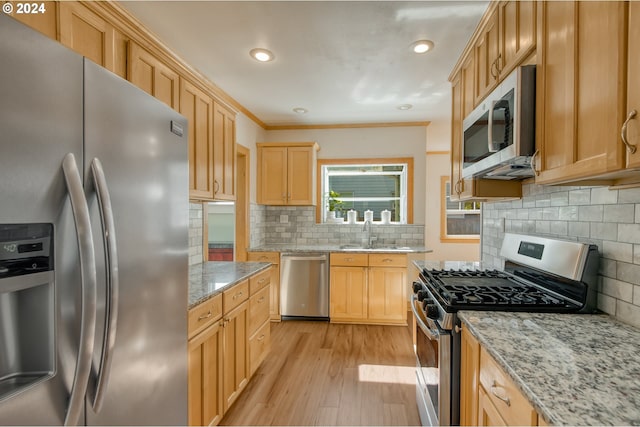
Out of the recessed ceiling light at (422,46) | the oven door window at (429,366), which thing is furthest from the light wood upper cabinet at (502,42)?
the oven door window at (429,366)

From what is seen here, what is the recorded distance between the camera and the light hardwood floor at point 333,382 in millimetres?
2029

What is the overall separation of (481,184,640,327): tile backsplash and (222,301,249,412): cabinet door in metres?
1.95

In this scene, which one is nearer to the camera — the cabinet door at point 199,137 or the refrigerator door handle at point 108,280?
the refrigerator door handle at point 108,280

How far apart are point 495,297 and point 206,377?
1.58 meters

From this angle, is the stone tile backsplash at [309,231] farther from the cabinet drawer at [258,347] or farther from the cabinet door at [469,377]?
the cabinet door at [469,377]

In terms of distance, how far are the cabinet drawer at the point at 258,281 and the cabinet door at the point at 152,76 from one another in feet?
4.41

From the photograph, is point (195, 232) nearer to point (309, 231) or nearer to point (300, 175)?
point (300, 175)

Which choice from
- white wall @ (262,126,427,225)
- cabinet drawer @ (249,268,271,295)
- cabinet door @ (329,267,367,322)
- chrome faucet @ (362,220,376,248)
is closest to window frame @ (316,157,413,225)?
white wall @ (262,126,427,225)

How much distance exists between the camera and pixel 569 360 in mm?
882

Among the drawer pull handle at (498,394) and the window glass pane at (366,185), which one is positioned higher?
the window glass pane at (366,185)

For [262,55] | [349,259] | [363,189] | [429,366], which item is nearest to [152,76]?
[262,55]

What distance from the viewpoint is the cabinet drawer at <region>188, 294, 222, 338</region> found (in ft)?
4.89

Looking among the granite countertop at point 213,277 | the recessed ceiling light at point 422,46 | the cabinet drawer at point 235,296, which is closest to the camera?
the granite countertop at point 213,277

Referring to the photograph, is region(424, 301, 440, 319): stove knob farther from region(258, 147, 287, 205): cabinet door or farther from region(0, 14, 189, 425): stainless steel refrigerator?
region(258, 147, 287, 205): cabinet door
